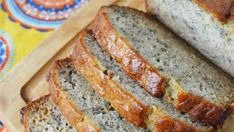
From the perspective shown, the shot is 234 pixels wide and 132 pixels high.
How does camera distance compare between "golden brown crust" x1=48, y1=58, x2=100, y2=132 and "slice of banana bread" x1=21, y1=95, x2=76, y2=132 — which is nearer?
"golden brown crust" x1=48, y1=58, x2=100, y2=132

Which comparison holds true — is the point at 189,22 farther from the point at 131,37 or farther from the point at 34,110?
the point at 34,110

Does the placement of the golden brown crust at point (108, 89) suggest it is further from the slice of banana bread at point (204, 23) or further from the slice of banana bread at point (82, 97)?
the slice of banana bread at point (204, 23)

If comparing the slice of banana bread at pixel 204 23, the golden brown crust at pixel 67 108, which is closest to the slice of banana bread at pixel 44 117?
the golden brown crust at pixel 67 108

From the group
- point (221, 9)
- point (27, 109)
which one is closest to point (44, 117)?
point (27, 109)

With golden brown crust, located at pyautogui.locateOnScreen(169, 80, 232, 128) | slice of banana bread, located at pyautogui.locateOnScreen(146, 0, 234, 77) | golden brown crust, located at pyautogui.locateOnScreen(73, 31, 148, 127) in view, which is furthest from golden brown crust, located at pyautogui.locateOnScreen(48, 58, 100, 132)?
slice of banana bread, located at pyautogui.locateOnScreen(146, 0, 234, 77)

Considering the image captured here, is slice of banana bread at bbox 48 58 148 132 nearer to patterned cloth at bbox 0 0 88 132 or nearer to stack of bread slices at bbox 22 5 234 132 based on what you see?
stack of bread slices at bbox 22 5 234 132

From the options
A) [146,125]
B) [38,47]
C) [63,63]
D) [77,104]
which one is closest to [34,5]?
[38,47]
